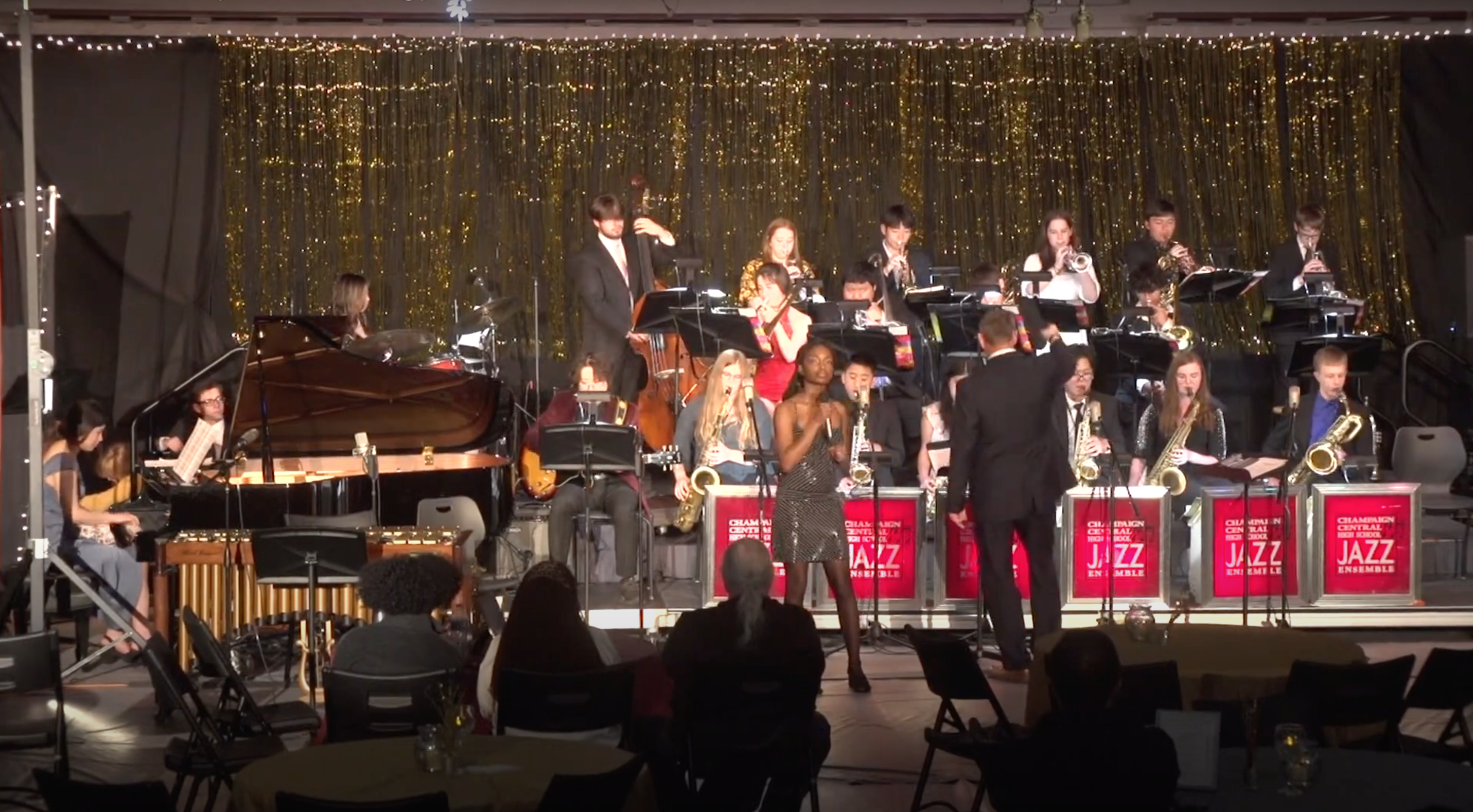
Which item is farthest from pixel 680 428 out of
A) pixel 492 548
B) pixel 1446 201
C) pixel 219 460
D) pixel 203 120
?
Answer: pixel 1446 201

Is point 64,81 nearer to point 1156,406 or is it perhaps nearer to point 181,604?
point 181,604

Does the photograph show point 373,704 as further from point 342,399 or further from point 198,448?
point 198,448

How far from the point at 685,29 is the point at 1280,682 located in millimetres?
9022

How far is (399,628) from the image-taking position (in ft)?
22.2

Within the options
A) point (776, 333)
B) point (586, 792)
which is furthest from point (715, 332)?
point (586, 792)

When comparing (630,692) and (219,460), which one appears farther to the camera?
(219,460)

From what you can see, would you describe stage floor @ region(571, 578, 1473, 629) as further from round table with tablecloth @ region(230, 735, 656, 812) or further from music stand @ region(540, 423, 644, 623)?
round table with tablecloth @ region(230, 735, 656, 812)

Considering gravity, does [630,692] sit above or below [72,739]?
above

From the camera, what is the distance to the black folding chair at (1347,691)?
6.33m

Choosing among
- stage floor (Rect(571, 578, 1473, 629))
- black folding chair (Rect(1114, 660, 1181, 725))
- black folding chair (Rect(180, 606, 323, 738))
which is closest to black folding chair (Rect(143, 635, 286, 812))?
black folding chair (Rect(180, 606, 323, 738))

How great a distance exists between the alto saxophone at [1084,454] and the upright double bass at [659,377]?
260 cm

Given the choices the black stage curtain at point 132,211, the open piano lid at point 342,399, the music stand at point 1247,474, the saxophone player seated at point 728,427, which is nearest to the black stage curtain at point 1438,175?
the music stand at point 1247,474

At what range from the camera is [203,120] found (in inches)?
558

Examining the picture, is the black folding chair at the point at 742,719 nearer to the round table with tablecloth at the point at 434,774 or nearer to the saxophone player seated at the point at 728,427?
A: the round table with tablecloth at the point at 434,774
